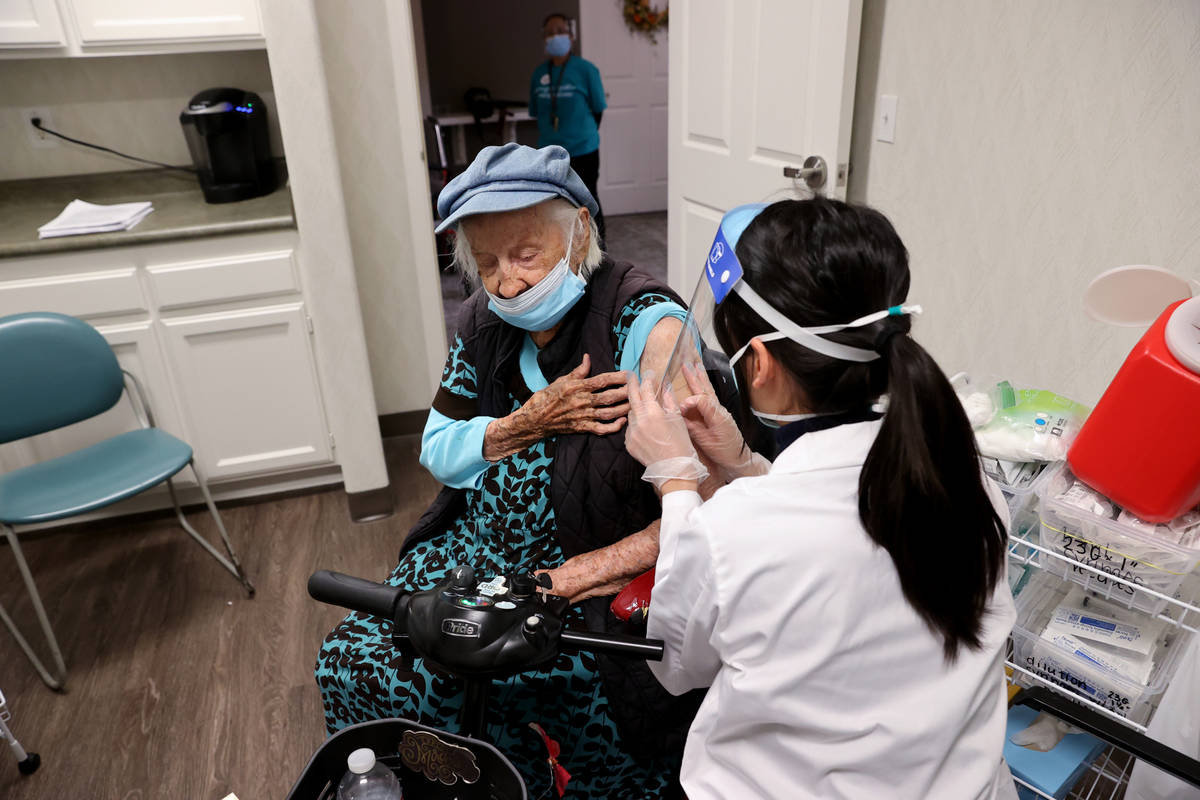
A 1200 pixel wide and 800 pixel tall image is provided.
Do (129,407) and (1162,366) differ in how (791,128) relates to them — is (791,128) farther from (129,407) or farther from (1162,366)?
(129,407)

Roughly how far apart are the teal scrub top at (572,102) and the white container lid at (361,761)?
14.3ft

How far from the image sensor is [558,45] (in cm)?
460

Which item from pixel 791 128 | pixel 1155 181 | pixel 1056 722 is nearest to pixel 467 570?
pixel 1056 722

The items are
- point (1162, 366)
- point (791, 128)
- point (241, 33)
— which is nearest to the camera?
point (1162, 366)

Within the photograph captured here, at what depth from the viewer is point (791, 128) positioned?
212 centimetres

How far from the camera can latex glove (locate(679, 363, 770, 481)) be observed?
3.70ft

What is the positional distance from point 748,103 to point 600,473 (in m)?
1.46

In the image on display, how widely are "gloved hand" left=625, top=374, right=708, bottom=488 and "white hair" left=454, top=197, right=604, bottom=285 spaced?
0.99 feet

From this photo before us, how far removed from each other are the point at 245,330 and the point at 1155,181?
2304 mm

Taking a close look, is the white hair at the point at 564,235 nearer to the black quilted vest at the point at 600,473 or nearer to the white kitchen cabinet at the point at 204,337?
the black quilted vest at the point at 600,473

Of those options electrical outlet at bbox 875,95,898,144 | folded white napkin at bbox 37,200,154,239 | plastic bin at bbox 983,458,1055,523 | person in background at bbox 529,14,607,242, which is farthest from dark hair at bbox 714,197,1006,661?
person in background at bbox 529,14,607,242

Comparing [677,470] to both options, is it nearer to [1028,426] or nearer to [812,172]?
[1028,426]

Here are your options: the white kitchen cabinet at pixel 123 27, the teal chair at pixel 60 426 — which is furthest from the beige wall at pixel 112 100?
the teal chair at pixel 60 426

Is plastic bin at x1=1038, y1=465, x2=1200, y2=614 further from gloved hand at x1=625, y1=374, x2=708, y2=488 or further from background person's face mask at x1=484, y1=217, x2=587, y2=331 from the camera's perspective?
background person's face mask at x1=484, y1=217, x2=587, y2=331
